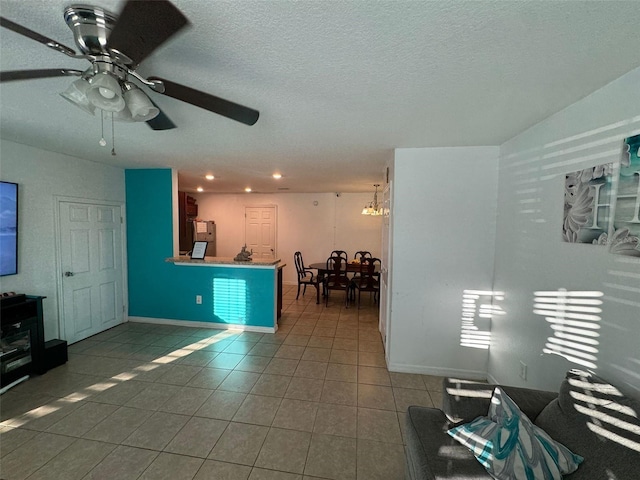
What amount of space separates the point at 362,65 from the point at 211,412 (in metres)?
2.68

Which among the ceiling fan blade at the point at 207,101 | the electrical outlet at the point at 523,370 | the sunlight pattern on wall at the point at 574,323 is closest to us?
the ceiling fan blade at the point at 207,101

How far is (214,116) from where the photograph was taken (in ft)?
6.41

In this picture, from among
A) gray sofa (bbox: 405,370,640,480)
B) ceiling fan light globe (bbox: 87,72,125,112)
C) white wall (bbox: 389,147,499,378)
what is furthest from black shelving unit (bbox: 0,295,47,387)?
white wall (bbox: 389,147,499,378)

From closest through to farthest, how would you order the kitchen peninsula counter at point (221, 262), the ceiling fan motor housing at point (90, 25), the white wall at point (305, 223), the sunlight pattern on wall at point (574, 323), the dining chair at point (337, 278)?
1. the ceiling fan motor housing at point (90, 25)
2. the sunlight pattern on wall at point (574, 323)
3. the kitchen peninsula counter at point (221, 262)
4. the dining chair at point (337, 278)
5. the white wall at point (305, 223)

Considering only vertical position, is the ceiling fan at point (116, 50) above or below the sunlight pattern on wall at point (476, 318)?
above

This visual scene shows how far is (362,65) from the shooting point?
50.6 inches

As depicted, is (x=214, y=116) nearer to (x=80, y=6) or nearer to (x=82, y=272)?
(x=80, y=6)

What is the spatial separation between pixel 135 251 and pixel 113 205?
731 mm

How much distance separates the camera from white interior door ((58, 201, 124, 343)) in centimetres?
319

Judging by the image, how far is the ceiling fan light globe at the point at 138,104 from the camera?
1142mm

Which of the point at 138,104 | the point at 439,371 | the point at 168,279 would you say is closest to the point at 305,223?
the point at 168,279

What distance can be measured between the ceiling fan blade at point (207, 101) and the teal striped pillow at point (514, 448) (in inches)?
76.3

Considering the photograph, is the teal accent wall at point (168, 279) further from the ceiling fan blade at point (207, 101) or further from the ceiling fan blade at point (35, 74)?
the ceiling fan blade at point (35, 74)

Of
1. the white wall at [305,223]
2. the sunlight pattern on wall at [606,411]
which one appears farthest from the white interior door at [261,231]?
the sunlight pattern on wall at [606,411]
